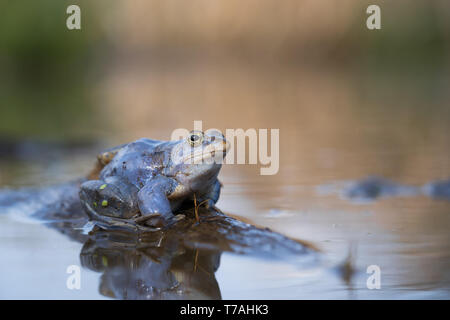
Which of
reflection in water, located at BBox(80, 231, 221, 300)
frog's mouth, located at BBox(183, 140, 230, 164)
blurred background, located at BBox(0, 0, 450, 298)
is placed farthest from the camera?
blurred background, located at BBox(0, 0, 450, 298)

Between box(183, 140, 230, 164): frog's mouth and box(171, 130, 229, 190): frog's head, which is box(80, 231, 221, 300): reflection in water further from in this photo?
box(183, 140, 230, 164): frog's mouth

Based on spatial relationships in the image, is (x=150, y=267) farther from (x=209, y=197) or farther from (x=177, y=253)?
(x=209, y=197)

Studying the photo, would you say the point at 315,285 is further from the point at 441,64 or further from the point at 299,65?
the point at 299,65

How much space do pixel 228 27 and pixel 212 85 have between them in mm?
11706

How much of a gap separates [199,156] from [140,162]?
47cm

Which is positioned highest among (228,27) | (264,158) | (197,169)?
(228,27)

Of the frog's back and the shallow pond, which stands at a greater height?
the frog's back

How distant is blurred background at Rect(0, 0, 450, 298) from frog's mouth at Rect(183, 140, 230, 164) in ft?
3.19

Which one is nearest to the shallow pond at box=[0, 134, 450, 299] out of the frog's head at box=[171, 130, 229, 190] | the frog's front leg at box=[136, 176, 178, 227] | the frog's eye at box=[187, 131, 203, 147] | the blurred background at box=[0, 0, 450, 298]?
the blurred background at box=[0, 0, 450, 298]

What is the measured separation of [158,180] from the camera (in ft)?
11.8

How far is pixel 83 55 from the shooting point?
128 ft

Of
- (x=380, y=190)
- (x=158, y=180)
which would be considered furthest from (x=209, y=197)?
(x=380, y=190)

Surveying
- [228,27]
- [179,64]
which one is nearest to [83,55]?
[179,64]

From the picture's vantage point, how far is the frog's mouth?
3453 millimetres
